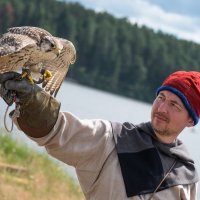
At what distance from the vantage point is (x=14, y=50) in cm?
341

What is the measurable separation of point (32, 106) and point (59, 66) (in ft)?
3.13

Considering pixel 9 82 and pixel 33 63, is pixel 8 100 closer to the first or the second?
pixel 9 82

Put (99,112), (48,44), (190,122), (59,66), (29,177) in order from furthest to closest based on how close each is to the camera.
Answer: (99,112) → (29,177) → (59,66) → (190,122) → (48,44)

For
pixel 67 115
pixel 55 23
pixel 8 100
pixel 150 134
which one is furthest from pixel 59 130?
pixel 55 23

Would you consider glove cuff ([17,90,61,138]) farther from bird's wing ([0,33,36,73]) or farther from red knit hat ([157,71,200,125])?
red knit hat ([157,71,200,125])

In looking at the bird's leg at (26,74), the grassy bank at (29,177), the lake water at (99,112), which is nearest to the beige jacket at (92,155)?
the bird's leg at (26,74)

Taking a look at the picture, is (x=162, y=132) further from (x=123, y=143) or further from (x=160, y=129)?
(x=123, y=143)

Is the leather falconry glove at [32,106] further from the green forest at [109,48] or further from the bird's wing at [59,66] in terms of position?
the green forest at [109,48]

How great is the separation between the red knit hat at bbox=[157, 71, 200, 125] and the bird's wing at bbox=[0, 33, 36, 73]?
93 centimetres

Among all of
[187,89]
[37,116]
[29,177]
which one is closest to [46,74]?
[37,116]

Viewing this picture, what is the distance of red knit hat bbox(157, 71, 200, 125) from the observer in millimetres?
3834

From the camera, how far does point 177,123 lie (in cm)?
383

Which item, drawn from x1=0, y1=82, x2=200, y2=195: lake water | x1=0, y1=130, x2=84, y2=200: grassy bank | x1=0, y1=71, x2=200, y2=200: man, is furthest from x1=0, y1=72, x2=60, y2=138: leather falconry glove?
x1=0, y1=82, x2=200, y2=195: lake water

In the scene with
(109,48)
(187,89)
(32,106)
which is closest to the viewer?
(32,106)
